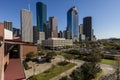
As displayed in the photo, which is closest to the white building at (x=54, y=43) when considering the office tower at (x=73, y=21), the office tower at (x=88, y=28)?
the office tower at (x=73, y=21)

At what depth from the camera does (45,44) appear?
117062 millimetres

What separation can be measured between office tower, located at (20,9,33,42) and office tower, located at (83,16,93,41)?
253ft

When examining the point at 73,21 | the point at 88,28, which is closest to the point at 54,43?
the point at 73,21

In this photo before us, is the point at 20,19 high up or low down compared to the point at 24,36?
up

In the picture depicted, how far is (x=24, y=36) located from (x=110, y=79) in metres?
134

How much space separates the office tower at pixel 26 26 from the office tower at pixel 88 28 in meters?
77.2

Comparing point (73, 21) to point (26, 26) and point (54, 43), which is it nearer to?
point (26, 26)

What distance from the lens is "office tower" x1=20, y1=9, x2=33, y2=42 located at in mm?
152000

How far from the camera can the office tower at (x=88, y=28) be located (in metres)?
187

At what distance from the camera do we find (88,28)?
191m

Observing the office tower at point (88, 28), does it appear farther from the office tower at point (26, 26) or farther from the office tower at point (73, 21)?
the office tower at point (26, 26)

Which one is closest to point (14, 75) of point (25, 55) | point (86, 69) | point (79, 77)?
point (79, 77)

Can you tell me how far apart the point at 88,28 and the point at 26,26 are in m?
87.0

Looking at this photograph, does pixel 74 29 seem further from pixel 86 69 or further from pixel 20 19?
pixel 86 69
